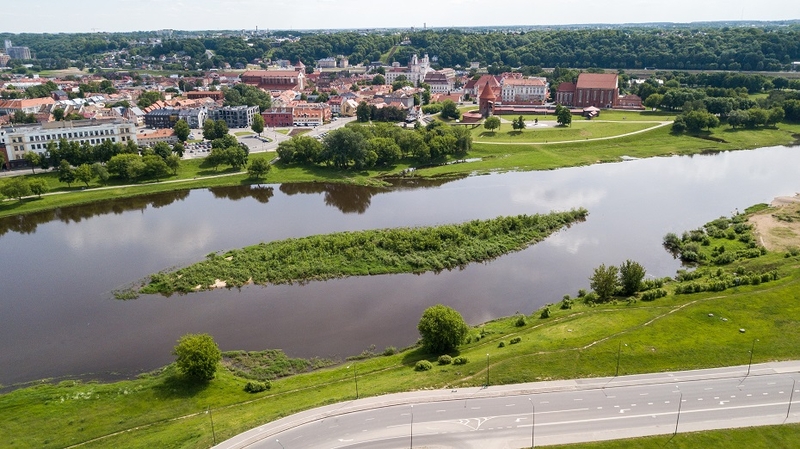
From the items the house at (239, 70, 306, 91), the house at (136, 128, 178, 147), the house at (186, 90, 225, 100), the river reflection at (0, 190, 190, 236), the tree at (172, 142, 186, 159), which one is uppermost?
the house at (239, 70, 306, 91)

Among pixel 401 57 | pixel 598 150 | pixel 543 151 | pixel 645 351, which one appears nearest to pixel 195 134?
pixel 543 151

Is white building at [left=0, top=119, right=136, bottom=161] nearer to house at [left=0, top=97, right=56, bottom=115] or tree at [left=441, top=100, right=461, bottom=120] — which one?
house at [left=0, top=97, right=56, bottom=115]

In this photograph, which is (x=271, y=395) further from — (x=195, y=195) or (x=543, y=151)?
(x=543, y=151)

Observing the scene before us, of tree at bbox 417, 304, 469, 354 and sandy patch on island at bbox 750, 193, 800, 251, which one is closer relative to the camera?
tree at bbox 417, 304, 469, 354

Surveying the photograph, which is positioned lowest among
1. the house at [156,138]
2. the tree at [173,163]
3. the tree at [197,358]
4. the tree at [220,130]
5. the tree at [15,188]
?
the tree at [197,358]

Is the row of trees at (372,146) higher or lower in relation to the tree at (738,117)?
lower

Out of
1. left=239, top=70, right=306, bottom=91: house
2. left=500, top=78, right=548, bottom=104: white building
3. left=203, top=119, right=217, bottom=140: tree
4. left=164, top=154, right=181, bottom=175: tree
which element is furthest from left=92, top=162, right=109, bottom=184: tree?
left=500, top=78, right=548, bottom=104: white building

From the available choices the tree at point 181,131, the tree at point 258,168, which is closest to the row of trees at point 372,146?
the tree at point 258,168

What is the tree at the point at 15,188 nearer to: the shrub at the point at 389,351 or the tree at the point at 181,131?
the tree at the point at 181,131
